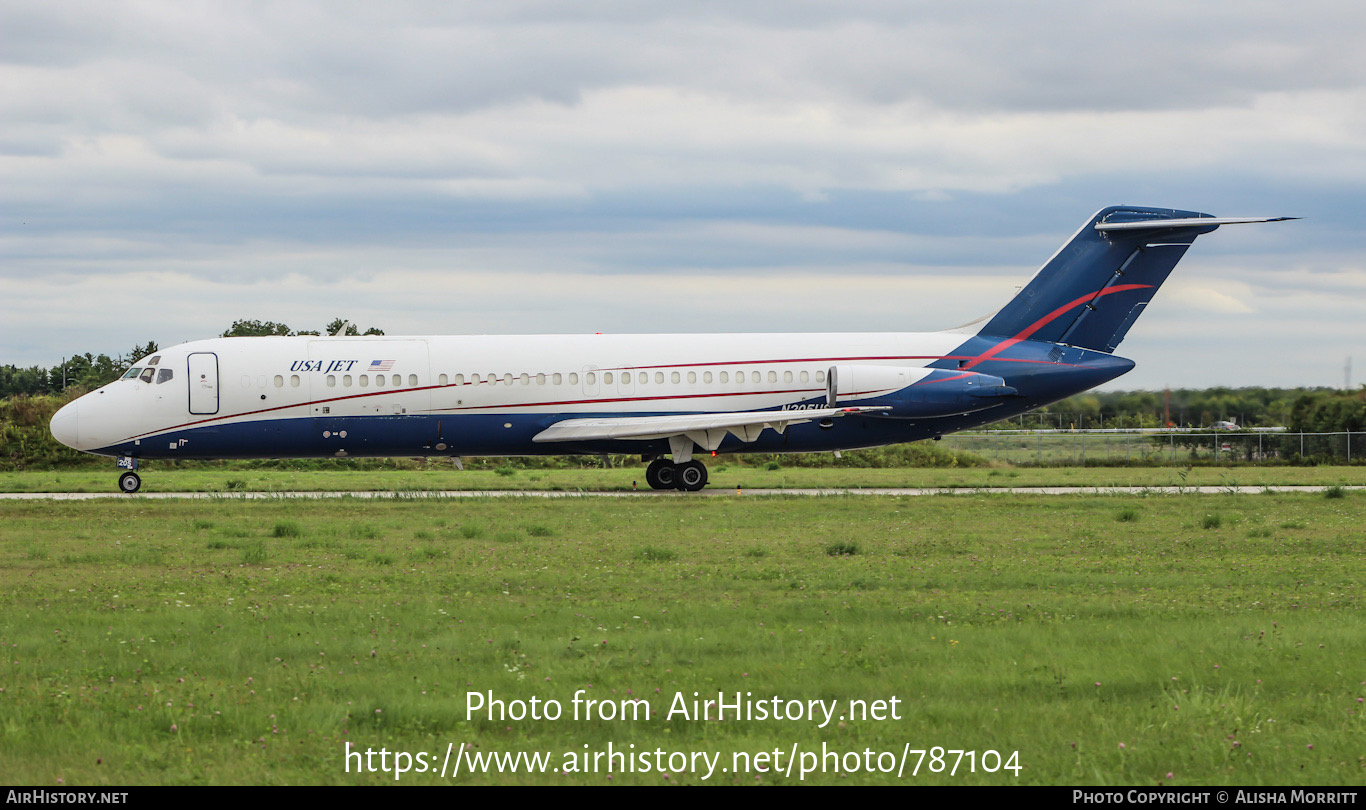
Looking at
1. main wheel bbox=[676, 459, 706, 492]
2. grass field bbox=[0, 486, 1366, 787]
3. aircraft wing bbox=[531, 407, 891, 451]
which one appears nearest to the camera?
grass field bbox=[0, 486, 1366, 787]

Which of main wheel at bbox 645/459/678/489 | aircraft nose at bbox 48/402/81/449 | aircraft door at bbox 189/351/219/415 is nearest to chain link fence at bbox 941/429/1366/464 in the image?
main wheel at bbox 645/459/678/489

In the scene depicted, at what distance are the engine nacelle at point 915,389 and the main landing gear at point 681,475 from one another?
3695 mm

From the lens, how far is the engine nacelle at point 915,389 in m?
32.4

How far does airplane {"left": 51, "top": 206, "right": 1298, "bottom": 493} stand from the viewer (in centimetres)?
3152

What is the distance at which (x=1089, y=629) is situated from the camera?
1160 cm

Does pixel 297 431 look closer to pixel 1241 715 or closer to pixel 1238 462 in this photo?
pixel 1241 715

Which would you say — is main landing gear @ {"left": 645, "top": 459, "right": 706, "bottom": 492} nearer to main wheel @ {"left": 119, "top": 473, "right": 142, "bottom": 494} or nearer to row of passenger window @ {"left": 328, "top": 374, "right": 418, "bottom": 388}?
row of passenger window @ {"left": 328, "top": 374, "right": 418, "bottom": 388}

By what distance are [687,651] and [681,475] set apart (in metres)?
22.2

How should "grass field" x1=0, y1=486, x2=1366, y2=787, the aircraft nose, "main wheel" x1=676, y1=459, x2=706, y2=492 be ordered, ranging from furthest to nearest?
1. "main wheel" x1=676, y1=459, x2=706, y2=492
2. the aircraft nose
3. "grass field" x1=0, y1=486, x2=1366, y2=787

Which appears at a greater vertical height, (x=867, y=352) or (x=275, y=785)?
(x=867, y=352)

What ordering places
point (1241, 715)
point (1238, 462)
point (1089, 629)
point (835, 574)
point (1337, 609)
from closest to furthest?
1. point (1241, 715)
2. point (1089, 629)
3. point (1337, 609)
4. point (835, 574)
5. point (1238, 462)

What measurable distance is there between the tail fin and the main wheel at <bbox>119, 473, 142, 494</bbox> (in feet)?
71.3
